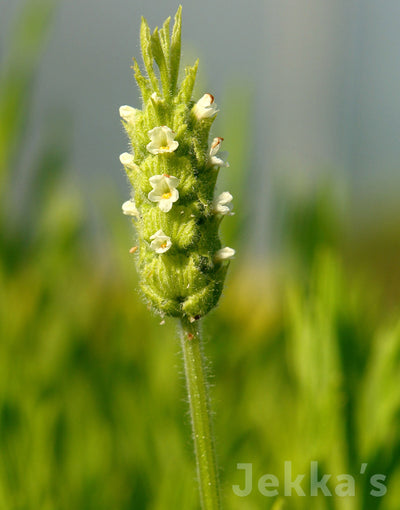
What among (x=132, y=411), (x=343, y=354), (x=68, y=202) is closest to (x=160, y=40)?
(x=343, y=354)

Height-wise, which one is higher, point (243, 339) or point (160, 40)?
point (160, 40)

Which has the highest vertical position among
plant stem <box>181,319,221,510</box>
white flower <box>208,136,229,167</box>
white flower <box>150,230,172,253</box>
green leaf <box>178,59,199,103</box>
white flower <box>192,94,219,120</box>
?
green leaf <box>178,59,199,103</box>

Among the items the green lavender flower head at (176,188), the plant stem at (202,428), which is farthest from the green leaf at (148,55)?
the plant stem at (202,428)

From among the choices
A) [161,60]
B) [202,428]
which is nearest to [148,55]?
[161,60]

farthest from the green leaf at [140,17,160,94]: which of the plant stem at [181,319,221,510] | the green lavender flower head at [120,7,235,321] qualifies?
the plant stem at [181,319,221,510]

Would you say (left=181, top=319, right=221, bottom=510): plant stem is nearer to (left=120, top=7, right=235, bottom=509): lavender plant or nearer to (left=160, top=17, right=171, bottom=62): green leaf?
(left=120, top=7, right=235, bottom=509): lavender plant

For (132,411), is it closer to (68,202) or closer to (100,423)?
(100,423)
